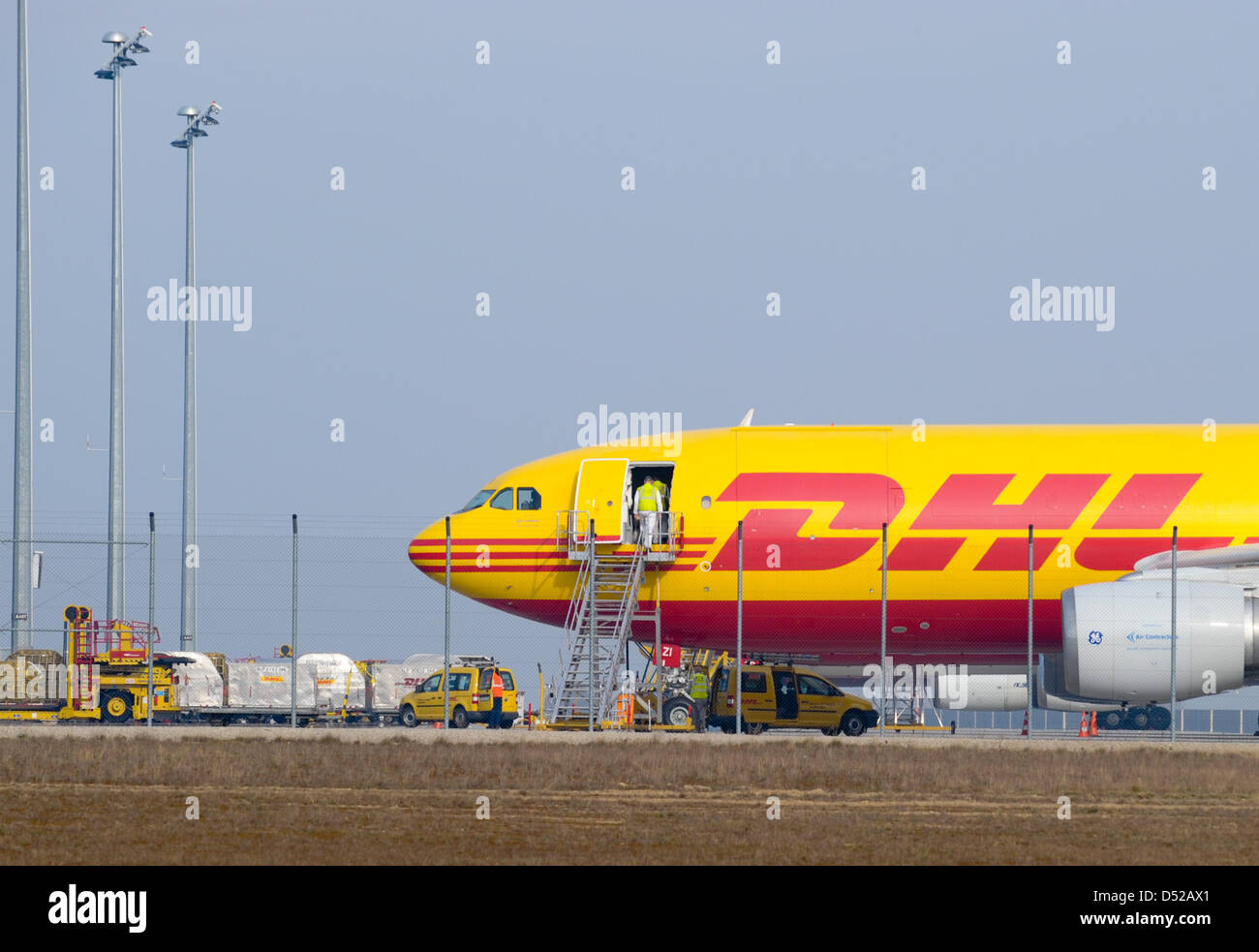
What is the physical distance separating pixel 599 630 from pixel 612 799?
38.6ft

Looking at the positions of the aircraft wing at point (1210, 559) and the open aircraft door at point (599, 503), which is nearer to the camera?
the aircraft wing at point (1210, 559)

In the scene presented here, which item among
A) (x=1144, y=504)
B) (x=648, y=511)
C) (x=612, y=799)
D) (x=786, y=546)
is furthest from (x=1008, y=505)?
(x=612, y=799)

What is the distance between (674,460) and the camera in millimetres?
30719

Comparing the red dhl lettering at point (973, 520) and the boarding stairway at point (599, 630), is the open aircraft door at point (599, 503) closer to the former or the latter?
the boarding stairway at point (599, 630)

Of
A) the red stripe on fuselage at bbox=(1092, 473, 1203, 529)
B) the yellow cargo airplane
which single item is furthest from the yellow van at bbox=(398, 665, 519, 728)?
A: the red stripe on fuselage at bbox=(1092, 473, 1203, 529)

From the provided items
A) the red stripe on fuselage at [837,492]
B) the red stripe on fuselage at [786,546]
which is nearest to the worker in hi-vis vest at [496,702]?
the red stripe on fuselage at [786,546]

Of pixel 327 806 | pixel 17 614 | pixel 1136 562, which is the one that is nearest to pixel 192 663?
pixel 17 614

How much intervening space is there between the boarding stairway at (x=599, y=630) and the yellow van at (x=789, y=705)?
2.85m

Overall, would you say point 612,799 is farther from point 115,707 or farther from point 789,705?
point 115,707

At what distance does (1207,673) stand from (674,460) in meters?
9.07

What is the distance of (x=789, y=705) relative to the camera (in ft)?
107

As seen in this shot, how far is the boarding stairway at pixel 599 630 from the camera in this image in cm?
2998

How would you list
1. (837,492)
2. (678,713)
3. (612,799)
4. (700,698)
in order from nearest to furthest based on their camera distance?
(612,799) < (837,492) < (678,713) < (700,698)
